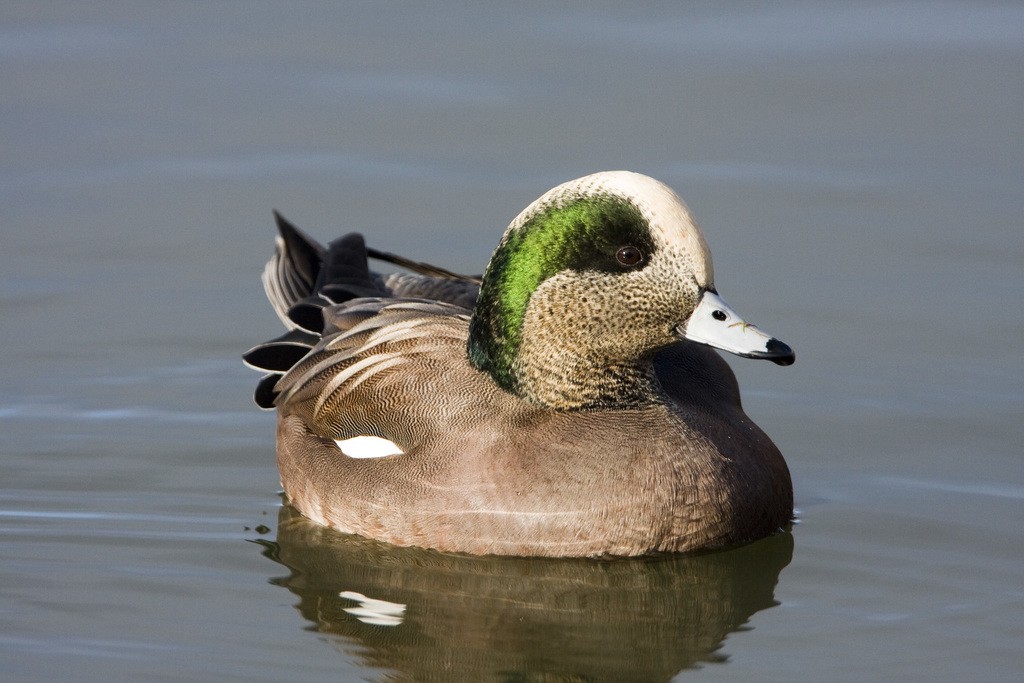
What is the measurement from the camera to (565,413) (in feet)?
21.1

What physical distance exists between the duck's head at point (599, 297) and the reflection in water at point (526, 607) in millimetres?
680

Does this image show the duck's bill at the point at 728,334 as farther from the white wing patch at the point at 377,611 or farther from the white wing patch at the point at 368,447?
the white wing patch at the point at 377,611

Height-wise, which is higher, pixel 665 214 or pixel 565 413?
pixel 665 214

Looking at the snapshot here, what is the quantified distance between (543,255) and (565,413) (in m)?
0.59

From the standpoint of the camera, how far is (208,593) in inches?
249

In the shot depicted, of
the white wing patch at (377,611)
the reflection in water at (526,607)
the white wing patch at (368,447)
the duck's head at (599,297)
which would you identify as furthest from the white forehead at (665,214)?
the white wing patch at (377,611)

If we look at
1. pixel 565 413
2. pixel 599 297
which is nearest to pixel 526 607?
pixel 565 413

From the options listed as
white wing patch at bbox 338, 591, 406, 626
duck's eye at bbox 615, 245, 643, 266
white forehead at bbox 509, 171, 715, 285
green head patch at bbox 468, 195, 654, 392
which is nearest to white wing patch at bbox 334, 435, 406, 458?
green head patch at bbox 468, 195, 654, 392

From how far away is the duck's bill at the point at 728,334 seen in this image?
6.07m

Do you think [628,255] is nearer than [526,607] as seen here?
No

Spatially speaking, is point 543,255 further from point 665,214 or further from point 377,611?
point 377,611

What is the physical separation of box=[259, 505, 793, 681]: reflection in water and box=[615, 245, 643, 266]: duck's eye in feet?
3.55

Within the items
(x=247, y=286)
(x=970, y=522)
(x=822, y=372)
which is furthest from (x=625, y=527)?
(x=247, y=286)

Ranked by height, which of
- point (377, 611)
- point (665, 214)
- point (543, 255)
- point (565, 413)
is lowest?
point (377, 611)
